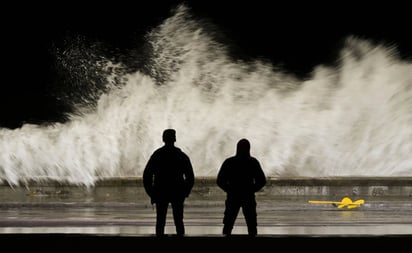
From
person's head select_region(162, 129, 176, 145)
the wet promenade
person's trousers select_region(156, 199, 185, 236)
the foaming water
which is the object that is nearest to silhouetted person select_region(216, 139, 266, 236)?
the wet promenade

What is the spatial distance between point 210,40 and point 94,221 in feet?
55.9

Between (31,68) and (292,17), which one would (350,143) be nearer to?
(292,17)

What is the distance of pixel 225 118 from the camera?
31953mm

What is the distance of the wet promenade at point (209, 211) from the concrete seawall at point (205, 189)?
26 mm

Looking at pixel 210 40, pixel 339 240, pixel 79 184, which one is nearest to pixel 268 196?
pixel 79 184

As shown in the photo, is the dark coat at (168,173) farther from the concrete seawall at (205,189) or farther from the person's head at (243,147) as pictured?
the concrete seawall at (205,189)

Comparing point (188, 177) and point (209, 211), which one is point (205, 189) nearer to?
point (209, 211)

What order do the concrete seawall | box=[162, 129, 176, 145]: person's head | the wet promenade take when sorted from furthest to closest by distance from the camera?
the concrete seawall < the wet promenade < box=[162, 129, 176, 145]: person's head

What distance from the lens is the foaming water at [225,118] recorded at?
→ 30.5 meters

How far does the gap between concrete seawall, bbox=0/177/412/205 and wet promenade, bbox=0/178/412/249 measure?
0.09 feet

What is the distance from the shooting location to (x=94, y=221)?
59.8ft

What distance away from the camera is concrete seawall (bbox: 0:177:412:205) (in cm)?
2667

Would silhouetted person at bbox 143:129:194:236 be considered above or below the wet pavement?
above

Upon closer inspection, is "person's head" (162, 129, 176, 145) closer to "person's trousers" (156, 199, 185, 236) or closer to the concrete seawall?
"person's trousers" (156, 199, 185, 236)
